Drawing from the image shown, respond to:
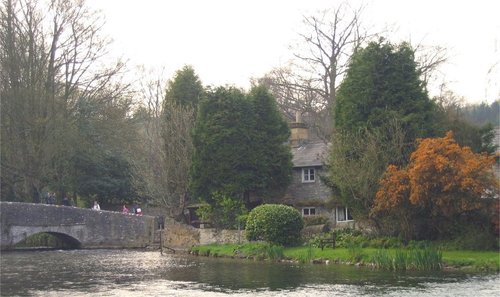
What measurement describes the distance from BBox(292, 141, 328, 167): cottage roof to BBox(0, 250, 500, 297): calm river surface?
560 inches

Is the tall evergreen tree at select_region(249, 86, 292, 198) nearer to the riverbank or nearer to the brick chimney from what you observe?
the brick chimney

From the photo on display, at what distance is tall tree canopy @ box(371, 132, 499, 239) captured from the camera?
33000 mm

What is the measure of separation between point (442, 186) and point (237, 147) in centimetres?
1817

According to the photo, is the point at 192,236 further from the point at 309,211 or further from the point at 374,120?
the point at 374,120

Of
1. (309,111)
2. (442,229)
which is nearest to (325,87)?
(309,111)

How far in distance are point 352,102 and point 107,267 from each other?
16657 millimetres

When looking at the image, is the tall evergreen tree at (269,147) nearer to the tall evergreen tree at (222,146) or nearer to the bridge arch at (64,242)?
the tall evergreen tree at (222,146)

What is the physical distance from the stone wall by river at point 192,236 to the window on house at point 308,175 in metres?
8.12

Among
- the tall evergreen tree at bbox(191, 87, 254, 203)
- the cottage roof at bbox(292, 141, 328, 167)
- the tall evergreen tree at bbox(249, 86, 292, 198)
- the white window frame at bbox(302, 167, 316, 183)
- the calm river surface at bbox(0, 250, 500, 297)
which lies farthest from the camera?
the white window frame at bbox(302, 167, 316, 183)

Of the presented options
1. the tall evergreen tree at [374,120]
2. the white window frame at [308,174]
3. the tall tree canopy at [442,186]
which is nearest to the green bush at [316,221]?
the tall evergreen tree at [374,120]

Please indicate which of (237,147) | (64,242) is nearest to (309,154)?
(237,147)

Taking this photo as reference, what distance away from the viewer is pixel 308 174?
51.0 meters

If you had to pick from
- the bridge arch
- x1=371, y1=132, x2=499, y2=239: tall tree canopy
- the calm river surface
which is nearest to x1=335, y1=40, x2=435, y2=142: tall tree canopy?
x1=371, y1=132, x2=499, y2=239: tall tree canopy

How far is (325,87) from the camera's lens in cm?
5819
